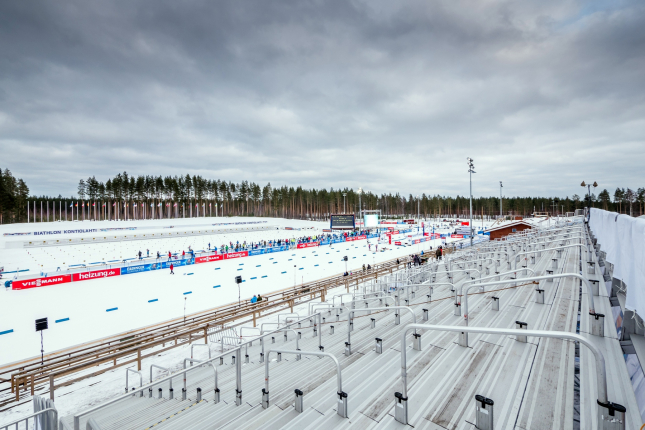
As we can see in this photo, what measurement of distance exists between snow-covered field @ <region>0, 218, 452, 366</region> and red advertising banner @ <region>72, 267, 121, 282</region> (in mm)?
1056

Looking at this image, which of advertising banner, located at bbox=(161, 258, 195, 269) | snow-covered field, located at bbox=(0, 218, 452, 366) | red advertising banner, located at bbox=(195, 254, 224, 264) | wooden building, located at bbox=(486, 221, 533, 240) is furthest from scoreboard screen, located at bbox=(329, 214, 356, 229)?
advertising banner, located at bbox=(161, 258, 195, 269)

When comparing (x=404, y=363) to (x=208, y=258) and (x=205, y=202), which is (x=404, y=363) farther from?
(x=205, y=202)

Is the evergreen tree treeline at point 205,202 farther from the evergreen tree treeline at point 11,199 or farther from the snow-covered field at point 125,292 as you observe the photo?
the snow-covered field at point 125,292

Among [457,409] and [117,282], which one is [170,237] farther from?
[457,409]

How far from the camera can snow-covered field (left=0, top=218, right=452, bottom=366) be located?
44.7ft

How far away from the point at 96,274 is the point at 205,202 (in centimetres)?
8147

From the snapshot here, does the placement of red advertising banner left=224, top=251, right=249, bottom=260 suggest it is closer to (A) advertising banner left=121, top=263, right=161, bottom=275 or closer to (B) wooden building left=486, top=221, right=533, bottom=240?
(A) advertising banner left=121, top=263, right=161, bottom=275

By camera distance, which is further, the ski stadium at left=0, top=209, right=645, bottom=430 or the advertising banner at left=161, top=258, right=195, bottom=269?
the advertising banner at left=161, top=258, right=195, bottom=269

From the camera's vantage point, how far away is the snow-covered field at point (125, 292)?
1362 cm

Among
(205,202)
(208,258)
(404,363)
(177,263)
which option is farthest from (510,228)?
(205,202)

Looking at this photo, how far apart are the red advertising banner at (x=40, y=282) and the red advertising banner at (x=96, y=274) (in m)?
0.53

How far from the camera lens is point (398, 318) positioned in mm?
7191

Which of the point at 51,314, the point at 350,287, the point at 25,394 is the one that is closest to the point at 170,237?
the point at 51,314

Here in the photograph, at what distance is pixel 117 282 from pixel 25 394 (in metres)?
16.8
